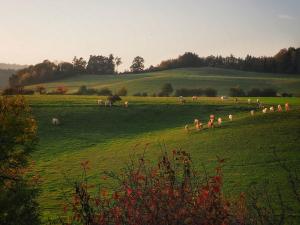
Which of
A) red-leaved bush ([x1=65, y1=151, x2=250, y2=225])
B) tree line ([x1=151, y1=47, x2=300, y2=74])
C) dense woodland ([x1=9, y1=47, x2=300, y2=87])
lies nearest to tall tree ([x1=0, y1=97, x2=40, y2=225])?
red-leaved bush ([x1=65, y1=151, x2=250, y2=225])

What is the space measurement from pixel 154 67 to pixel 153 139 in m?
136

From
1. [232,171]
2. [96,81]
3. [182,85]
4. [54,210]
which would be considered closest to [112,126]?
[232,171]

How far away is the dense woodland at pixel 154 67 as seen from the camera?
462 ft

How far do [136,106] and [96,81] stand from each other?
82.9 metres

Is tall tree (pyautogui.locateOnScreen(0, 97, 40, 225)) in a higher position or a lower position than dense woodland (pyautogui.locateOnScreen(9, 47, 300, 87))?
lower

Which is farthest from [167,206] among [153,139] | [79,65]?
[79,65]

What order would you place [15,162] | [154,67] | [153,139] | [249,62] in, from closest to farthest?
[15,162]
[153,139]
[249,62]
[154,67]

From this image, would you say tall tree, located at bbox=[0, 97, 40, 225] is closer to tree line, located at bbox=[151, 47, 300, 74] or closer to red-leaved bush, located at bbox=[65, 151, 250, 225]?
red-leaved bush, located at bbox=[65, 151, 250, 225]

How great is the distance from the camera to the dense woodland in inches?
5546

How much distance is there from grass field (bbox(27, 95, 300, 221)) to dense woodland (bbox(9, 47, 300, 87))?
73470mm

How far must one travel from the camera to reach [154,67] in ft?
577

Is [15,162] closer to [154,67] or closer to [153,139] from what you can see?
[153,139]

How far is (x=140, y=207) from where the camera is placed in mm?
8391

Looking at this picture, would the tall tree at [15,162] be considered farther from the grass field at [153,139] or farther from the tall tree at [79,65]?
the tall tree at [79,65]
